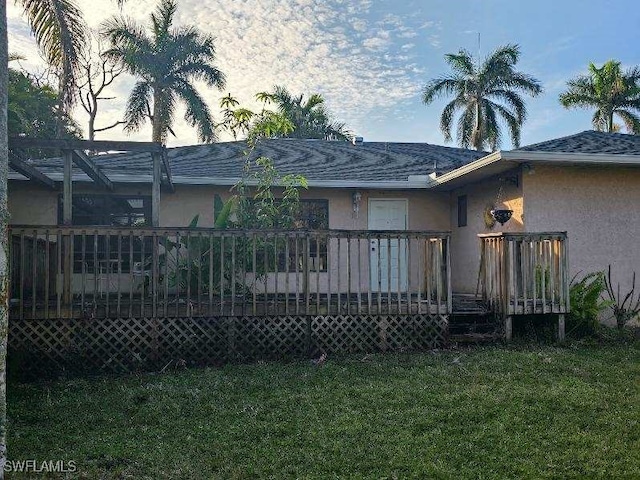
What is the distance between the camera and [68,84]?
738 centimetres

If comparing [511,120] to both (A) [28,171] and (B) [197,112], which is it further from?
(A) [28,171]

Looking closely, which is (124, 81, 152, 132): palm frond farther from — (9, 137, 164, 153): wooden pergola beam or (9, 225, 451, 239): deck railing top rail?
(9, 225, 451, 239): deck railing top rail

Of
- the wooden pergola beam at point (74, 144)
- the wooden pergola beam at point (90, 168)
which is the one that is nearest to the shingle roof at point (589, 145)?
the wooden pergola beam at point (74, 144)

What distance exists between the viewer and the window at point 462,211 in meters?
10.4

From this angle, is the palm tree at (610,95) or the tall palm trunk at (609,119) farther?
the tall palm trunk at (609,119)

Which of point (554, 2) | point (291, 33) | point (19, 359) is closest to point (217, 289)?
point (19, 359)

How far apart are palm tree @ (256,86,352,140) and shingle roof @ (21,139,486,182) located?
13.3 meters

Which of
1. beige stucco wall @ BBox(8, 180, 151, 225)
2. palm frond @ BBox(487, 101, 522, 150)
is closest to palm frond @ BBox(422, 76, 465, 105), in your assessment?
palm frond @ BBox(487, 101, 522, 150)

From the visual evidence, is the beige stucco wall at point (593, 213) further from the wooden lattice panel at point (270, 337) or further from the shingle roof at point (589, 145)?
the wooden lattice panel at point (270, 337)

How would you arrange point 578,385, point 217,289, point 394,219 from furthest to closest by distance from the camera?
point 394,219
point 217,289
point 578,385

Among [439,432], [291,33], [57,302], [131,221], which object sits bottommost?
[439,432]

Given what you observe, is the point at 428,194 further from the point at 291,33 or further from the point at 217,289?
the point at 217,289

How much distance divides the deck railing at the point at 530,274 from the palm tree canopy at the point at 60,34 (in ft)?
20.8

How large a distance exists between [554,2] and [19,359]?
1171 cm
